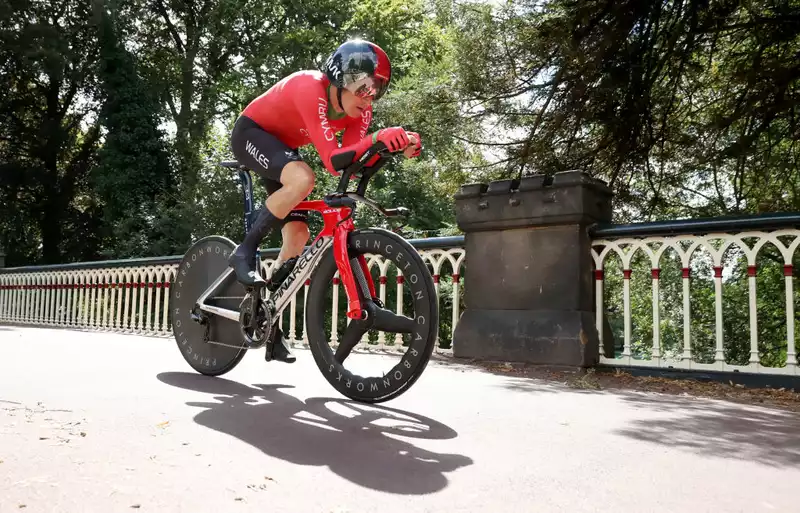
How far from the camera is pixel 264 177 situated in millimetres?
3730

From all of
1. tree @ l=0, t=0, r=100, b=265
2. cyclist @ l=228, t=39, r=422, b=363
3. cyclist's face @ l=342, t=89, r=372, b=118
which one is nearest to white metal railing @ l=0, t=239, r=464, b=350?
cyclist @ l=228, t=39, r=422, b=363

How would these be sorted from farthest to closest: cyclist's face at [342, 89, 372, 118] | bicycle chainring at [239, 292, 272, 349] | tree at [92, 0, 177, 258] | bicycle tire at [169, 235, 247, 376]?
tree at [92, 0, 177, 258], bicycle tire at [169, 235, 247, 376], bicycle chainring at [239, 292, 272, 349], cyclist's face at [342, 89, 372, 118]

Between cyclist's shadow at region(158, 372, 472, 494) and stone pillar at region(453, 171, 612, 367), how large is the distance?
228 cm

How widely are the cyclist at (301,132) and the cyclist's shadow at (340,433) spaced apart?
45cm

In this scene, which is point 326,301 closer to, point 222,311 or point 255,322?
point 255,322

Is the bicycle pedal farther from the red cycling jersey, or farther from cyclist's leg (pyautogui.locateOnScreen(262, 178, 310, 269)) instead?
the red cycling jersey

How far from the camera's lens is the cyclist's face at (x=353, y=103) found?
3.20m

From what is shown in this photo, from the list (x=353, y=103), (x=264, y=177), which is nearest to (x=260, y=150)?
(x=264, y=177)

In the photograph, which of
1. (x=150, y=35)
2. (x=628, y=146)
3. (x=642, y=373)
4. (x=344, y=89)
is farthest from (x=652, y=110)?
(x=150, y=35)

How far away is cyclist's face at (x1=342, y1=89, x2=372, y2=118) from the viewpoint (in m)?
3.20

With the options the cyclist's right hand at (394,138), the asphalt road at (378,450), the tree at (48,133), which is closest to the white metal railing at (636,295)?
the asphalt road at (378,450)

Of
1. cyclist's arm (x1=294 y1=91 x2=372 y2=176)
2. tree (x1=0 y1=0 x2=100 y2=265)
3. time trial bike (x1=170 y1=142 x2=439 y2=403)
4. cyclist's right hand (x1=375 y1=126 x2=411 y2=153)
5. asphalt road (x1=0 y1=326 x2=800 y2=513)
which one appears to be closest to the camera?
asphalt road (x1=0 y1=326 x2=800 y2=513)

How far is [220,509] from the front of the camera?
1.68 meters

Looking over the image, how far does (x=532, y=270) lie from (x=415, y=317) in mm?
2663
